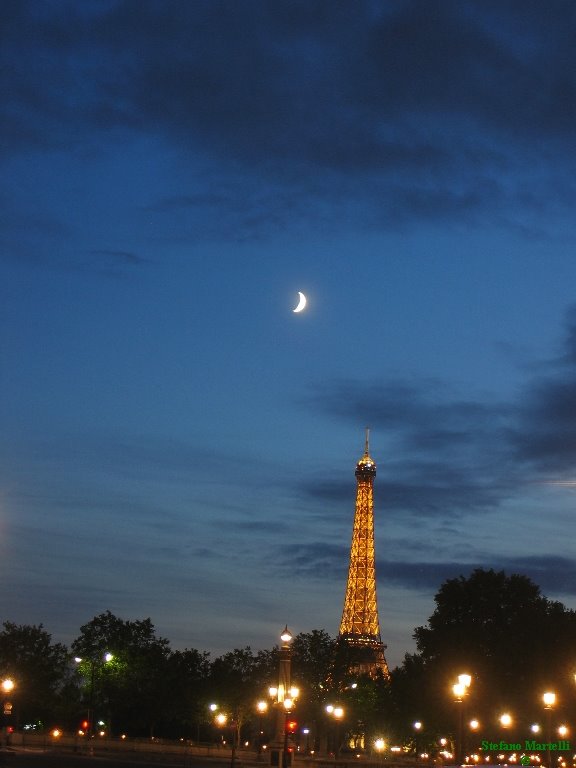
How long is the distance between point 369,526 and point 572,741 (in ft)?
272

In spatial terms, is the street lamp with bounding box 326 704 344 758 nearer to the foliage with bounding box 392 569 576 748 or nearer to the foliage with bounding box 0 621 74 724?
the foliage with bounding box 392 569 576 748

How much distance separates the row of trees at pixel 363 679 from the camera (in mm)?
108000

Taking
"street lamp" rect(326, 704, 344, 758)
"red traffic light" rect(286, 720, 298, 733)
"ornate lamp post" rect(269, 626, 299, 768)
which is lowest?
"red traffic light" rect(286, 720, 298, 733)

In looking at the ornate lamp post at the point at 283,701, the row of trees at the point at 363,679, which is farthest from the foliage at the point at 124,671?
the ornate lamp post at the point at 283,701

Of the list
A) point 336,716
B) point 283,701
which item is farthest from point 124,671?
point 283,701

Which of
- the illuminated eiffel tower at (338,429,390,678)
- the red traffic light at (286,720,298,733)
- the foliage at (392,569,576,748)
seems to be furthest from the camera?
the illuminated eiffel tower at (338,429,390,678)

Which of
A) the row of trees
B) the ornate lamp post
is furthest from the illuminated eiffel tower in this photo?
the ornate lamp post

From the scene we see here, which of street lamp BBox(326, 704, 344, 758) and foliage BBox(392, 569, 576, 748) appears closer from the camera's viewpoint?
foliage BBox(392, 569, 576, 748)

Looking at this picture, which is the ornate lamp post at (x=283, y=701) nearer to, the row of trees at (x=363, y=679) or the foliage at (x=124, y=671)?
the row of trees at (x=363, y=679)

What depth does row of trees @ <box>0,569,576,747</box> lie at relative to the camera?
108 m

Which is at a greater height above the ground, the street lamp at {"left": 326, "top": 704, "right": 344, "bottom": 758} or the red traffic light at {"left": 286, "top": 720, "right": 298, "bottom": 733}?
the street lamp at {"left": 326, "top": 704, "right": 344, "bottom": 758}

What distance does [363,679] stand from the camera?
132 m

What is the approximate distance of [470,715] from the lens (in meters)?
107

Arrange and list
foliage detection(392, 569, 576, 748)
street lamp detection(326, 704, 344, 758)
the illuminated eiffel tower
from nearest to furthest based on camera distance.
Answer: foliage detection(392, 569, 576, 748)
street lamp detection(326, 704, 344, 758)
the illuminated eiffel tower
